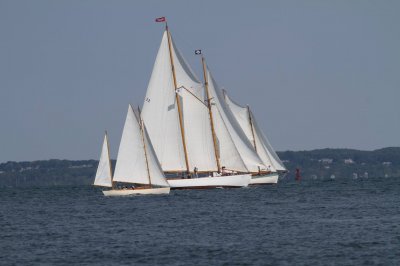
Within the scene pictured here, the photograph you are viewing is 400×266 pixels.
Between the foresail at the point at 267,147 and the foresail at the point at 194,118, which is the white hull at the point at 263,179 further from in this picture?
the foresail at the point at 194,118

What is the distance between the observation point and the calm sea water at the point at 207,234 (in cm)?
5047

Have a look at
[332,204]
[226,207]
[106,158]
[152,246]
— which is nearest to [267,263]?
[152,246]

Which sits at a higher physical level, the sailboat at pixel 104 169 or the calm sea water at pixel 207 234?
the sailboat at pixel 104 169

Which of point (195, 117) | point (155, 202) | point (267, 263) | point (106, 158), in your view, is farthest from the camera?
point (195, 117)

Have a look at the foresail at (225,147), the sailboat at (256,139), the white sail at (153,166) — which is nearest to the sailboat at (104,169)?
the white sail at (153,166)

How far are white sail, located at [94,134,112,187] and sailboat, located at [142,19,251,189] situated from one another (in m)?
11.4

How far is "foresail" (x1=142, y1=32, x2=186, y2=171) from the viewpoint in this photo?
114 meters

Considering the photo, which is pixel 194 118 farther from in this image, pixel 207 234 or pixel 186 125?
pixel 207 234

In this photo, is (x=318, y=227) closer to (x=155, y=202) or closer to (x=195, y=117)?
(x=155, y=202)

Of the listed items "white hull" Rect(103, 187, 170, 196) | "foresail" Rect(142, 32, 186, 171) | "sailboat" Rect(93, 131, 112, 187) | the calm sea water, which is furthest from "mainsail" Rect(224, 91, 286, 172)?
the calm sea water

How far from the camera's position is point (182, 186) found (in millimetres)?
117000

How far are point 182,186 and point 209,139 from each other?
6375mm

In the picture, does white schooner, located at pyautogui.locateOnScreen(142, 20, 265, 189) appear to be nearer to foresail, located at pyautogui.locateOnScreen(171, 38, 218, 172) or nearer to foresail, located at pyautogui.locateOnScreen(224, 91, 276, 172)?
foresail, located at pyautogui.locateOnScreen(171, 38, 218, 172)

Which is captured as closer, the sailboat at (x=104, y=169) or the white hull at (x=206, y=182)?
the sailboat at (x=104, y=169)
